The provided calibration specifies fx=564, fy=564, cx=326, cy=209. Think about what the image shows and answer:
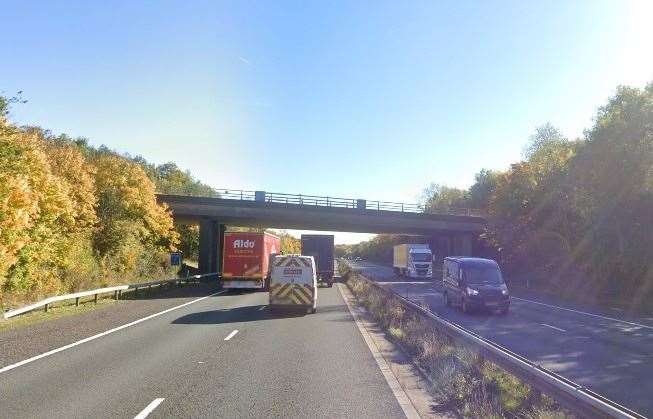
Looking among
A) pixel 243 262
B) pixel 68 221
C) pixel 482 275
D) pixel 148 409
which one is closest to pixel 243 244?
pixel 243 262

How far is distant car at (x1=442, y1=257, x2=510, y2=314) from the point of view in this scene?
2217 cm

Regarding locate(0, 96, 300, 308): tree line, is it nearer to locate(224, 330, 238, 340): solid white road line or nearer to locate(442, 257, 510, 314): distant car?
locate(224, 330, 238, 340): solid white road line

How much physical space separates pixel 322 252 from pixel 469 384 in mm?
34541

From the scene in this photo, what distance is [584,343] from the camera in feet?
50.0

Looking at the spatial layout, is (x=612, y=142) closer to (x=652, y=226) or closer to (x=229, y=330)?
(x=652, y=226)

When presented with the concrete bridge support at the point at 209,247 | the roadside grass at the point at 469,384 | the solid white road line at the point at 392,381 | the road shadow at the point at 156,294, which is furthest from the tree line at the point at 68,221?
the roadside grass at the point at 469,384

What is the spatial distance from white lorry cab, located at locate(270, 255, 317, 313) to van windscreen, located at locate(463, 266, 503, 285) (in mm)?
6613

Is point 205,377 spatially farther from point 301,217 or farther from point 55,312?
point 301,217

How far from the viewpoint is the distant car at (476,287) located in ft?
72.7

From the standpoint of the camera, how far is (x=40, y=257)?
23.0m

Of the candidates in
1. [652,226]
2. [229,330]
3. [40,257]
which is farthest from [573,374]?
[652,226]

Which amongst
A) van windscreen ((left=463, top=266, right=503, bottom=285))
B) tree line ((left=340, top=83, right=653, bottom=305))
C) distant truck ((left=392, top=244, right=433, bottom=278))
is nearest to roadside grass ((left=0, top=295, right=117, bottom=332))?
van windscreen ((left=463, top=266, right=503, bottom=285))

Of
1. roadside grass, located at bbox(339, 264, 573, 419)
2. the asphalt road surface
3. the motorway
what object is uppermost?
roadside grass, located at bbox(339, 264, 573, 419)

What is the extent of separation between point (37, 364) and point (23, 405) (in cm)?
339
